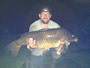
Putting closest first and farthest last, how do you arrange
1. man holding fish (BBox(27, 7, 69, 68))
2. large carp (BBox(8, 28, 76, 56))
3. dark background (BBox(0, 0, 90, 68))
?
large carp (BBox(8, 28, 76, 56)) < man holding fish (BBox(27, 7, 69, 68)) < dark background (BBox(0, 0, 90, 68))

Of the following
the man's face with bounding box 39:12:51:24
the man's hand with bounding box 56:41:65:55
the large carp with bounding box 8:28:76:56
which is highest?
the man's face with bounding box 39:12:51:24

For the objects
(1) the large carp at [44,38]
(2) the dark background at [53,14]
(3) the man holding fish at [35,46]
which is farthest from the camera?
(2) the dark background at [53,14]

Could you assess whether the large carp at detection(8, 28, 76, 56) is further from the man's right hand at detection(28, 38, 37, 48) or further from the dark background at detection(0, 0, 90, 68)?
the dark background at detection(0, 0, 90, 68)

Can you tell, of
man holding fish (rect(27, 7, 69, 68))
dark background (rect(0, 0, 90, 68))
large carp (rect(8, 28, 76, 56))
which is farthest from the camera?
dark background (rect(0, 0, 90, 68))

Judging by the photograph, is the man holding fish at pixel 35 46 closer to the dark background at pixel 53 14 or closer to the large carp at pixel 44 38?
the large carp at pixel 44 38

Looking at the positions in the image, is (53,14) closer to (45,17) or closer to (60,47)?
(45,17)

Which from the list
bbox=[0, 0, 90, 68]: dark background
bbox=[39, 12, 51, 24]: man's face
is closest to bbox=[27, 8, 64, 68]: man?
bbox=[39, 12, 51, 24]: man's face

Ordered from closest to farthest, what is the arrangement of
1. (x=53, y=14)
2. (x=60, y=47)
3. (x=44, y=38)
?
(x=44, y=38) → (x=60, y=47) → (x=53, y=14)

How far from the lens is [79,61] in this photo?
3.26 m

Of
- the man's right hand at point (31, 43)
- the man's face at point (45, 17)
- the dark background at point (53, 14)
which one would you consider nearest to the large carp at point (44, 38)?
the man's right hand at point (31, 43)

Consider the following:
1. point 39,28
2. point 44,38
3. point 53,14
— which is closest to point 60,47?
point 44,38

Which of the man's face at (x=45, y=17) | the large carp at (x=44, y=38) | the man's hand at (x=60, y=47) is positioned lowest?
the man's hand at (x=60, y=47)

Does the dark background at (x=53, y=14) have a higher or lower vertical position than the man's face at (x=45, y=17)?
lower

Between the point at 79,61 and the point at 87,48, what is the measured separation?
3.64 feet
